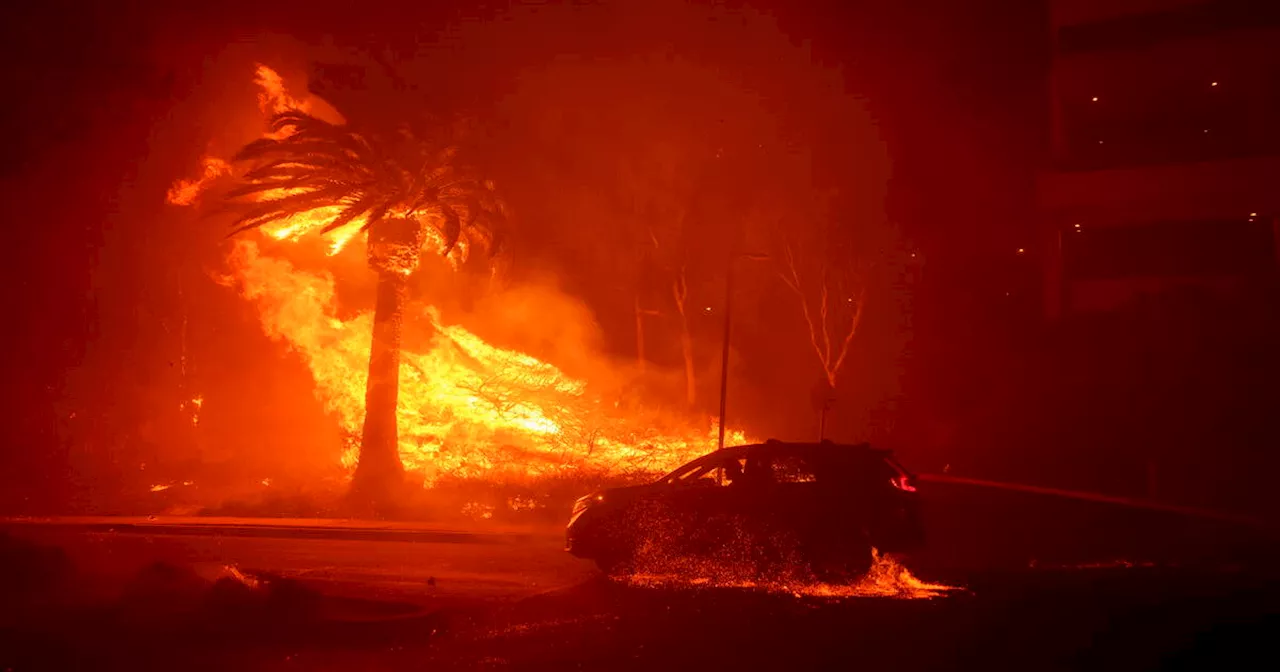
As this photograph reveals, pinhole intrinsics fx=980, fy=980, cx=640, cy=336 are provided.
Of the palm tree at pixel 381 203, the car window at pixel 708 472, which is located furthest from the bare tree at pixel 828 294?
the car window at pixel 708 472

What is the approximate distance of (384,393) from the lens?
22.8 metres

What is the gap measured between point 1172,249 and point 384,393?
24.0 m

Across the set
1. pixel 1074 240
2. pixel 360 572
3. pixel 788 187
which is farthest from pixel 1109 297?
pixel 360 572

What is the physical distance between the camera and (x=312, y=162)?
21.7 metres

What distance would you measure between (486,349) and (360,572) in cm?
1484

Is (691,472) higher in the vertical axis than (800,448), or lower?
lower

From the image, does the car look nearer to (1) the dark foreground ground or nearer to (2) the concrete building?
(1) the dark foreground ground

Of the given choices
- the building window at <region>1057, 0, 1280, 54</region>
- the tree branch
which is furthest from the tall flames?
the building window at <region>1057, 0, 1280, 54</region>

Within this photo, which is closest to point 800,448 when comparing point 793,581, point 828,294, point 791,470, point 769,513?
point 791,470

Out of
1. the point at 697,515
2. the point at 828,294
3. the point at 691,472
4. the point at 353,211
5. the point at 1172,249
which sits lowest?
the point at 697,515

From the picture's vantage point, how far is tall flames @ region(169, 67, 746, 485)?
24.9 m

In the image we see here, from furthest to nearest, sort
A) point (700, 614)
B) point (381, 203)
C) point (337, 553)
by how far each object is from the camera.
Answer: point (381, 203) → point (337, 553) → point (700, 614)

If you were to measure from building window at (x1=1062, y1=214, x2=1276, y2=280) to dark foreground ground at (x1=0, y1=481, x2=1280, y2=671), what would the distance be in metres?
20.5

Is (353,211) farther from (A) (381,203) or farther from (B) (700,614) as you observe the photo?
(B) (700,614)
